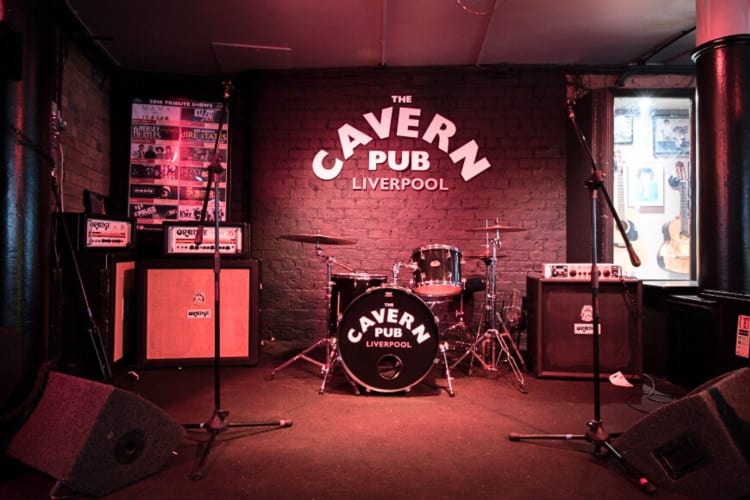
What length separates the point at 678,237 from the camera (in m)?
4.75

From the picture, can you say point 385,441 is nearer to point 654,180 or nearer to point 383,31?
point 383,31

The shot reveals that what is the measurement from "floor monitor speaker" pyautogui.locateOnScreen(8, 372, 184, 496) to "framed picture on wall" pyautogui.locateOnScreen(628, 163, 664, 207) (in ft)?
16.4

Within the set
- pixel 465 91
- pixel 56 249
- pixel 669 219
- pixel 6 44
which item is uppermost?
pixel 465 91

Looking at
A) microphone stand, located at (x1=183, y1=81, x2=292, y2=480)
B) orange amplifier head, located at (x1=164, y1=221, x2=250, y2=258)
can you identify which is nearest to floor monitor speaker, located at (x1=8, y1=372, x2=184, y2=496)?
microphone stand, located at (x1=183, y1=81, x2=292, y2=480)

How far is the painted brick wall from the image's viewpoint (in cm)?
484

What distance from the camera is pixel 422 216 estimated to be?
4.86 m

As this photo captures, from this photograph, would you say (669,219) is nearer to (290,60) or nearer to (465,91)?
(465,91)

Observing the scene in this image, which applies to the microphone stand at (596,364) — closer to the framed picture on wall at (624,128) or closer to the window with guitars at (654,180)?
the window with guitars at (654,180)

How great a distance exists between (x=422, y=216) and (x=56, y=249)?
338cm

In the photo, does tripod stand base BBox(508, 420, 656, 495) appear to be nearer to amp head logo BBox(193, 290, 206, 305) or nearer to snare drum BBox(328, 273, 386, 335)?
snare drum BBox(328, 273, 386, 335)

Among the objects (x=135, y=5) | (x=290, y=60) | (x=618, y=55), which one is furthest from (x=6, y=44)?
(x=618, y=55)

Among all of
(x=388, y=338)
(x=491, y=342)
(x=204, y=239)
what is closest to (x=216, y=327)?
(x=388, y=338)

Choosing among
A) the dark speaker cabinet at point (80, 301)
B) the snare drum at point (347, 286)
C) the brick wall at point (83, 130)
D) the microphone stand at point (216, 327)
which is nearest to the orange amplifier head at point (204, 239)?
the dark speaker cabinet at point (80, 301)

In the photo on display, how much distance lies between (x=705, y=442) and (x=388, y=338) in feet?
6.14
